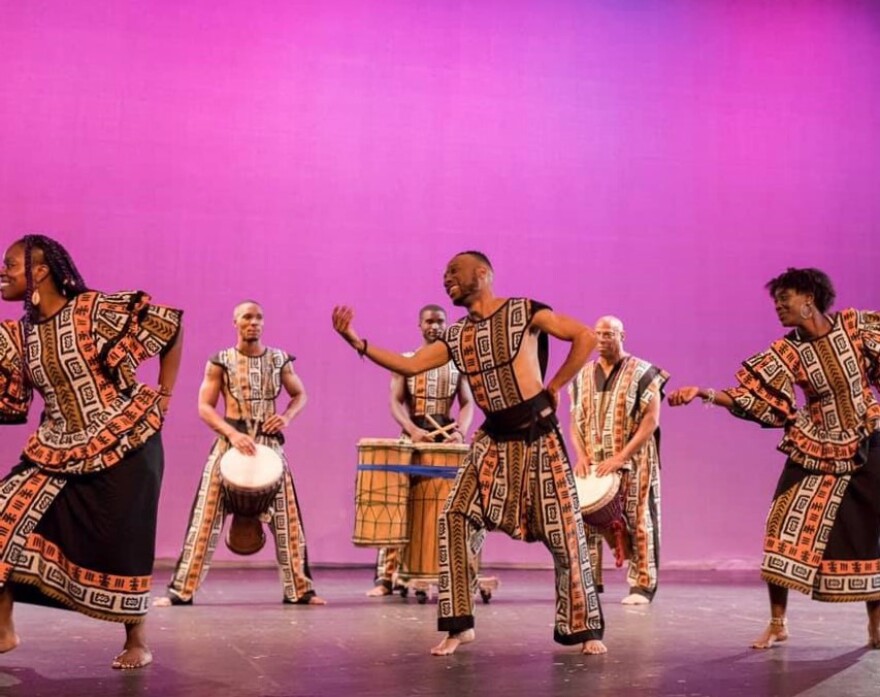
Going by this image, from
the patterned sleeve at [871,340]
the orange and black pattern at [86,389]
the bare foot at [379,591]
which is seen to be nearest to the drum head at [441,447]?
the bare foot at [379,591]

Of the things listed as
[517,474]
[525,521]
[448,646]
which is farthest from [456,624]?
[517,474]

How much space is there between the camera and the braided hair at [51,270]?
14.1 feet

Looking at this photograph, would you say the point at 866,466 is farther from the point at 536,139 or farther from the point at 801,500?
the point at 536,139

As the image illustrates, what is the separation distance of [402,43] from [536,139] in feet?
3.87

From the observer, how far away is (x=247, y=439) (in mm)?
6617

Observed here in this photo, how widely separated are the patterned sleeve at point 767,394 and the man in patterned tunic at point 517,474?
2.51ft

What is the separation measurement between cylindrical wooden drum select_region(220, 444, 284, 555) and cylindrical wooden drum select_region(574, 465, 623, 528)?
1.55 metres

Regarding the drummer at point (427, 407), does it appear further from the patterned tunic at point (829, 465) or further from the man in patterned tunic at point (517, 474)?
the patterned tunic at point (829, 465)

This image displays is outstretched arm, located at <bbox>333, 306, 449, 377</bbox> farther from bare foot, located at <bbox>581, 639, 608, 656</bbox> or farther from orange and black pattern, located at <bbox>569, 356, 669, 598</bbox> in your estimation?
orange and black pattern, located at <bbox>569, 356, 669, 598</bbox>

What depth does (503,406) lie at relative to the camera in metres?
4.73

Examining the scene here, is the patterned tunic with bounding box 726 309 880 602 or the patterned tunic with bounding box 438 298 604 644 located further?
the patterned tunic with bounding box 726 309 880 602

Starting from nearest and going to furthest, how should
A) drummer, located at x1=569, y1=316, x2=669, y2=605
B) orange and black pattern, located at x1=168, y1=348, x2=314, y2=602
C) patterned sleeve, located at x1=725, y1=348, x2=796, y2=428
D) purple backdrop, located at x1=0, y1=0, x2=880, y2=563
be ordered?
patterned sleeve, located at x1=725, y1=348, x2=796, y2=428 < orange and black pattern, located at x1=168, y1=348, x2=314, y2=602 < drummer, located at x1=569, y1=316, x2=669, y2=605 < purple backdrop, located at x1=0, y1=0, x2=880, y2=563

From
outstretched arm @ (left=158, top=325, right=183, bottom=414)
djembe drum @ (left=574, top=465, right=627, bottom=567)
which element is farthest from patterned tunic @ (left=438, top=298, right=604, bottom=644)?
djembe drum @ (left=574, top=465, right=627, bottom=567)

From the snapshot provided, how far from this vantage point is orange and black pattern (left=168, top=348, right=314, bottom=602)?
6.67 meters
